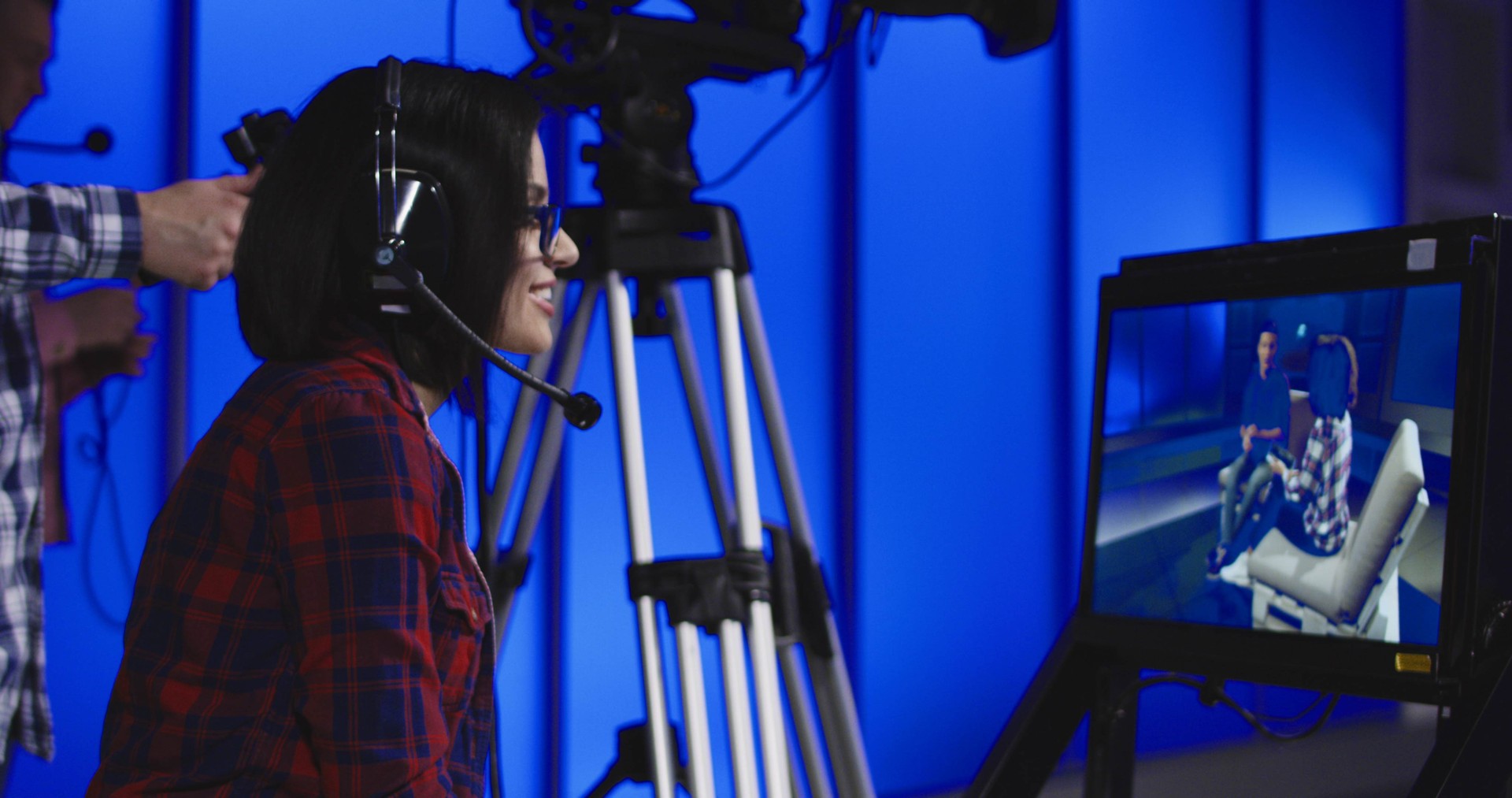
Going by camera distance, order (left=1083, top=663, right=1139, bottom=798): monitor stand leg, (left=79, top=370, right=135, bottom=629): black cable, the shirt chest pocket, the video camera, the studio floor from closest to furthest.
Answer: the shirt chest pocket
(left=1083, top=663, right=1139, bottom=798): monitor stand leg
the video camera
(left=79, top=370, right=135, bottom=629): black cable
the studio floor

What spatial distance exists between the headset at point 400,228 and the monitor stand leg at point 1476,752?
0.74 meters

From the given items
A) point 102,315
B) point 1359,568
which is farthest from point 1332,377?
point 102,315

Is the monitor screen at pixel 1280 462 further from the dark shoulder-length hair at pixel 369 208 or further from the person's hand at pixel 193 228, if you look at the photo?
the person's hand at pixel 193 228

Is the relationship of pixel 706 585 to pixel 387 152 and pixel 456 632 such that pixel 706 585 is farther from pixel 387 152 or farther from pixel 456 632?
pixel 387 152

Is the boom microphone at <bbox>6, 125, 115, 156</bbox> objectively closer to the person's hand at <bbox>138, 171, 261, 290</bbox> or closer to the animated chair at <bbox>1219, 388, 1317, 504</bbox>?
the person's hand at <bbox>138, 171, 261, 290</bbox>

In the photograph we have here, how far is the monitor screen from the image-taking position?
0.92 meters

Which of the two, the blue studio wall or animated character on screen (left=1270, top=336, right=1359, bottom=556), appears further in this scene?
the blue studio wall

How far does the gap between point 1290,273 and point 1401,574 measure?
28 cm

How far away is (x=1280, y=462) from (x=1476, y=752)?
285mm

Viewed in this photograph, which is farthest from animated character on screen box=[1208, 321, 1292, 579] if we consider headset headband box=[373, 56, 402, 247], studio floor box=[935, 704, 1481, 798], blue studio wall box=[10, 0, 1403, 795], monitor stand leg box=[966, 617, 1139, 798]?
studio floor box=[935, 704, 1481, 798]

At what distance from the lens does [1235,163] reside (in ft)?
9.57

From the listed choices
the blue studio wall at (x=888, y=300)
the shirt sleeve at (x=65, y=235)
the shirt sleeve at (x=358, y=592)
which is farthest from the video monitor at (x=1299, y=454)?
the blue studio wall at (x=888, y=300)

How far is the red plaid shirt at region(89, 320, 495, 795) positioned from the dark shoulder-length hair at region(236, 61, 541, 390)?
0.20 ft

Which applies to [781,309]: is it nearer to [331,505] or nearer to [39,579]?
[39,579]
